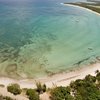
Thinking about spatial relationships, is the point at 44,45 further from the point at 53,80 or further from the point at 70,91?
the point at 70,91

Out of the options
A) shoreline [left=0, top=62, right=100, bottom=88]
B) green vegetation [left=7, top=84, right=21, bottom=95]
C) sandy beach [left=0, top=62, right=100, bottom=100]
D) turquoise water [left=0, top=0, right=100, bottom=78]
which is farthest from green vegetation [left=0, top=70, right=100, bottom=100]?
turquoise water [left=0, top=0, right=100, bottom=78]

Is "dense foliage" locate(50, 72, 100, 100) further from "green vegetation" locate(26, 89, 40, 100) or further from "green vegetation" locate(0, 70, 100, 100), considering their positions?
"green vegetation" locate(26, 89, 40, 100)

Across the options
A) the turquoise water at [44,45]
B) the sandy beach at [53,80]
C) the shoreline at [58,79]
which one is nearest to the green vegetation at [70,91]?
the sandy beach at [53,80]

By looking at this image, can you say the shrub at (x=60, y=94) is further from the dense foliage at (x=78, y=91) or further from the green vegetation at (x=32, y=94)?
the green vegetation at (x=32, y=94)

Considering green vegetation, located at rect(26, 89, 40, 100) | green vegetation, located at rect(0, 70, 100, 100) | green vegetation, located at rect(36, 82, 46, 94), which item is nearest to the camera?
green vegetation, located at rect(26, 89, 40, 100)

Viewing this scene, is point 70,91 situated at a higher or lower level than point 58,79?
higher

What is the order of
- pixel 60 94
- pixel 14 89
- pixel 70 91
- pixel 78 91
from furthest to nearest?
pixel 70 91, pixel 78 91, pixel 14 89, pixel 60 94

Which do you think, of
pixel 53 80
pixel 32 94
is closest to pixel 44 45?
pixel 53 80
